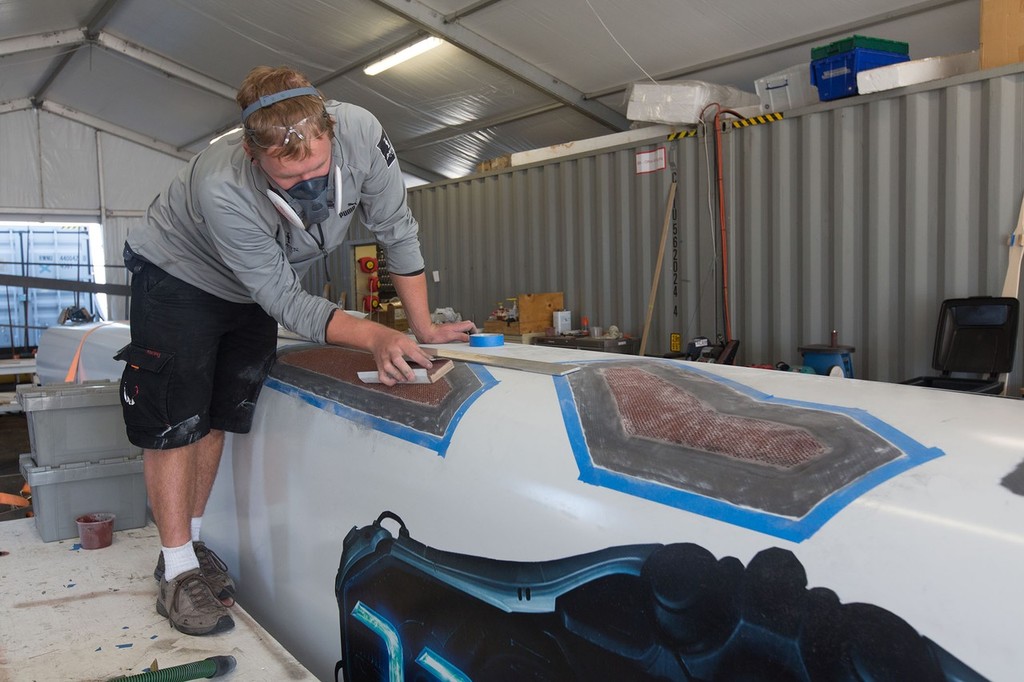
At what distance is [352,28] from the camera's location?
229 inches

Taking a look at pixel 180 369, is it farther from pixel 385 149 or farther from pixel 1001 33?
pixel 1001 33

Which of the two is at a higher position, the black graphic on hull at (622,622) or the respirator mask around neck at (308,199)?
the respirator mask around neck at (308,199)

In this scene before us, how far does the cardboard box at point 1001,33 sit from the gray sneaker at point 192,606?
354 centimetres

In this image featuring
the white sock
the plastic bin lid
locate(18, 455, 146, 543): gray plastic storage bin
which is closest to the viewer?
the white sock

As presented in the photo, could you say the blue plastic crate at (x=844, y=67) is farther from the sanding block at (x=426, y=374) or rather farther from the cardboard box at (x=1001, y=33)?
the sanding block at (x=426, y=374)

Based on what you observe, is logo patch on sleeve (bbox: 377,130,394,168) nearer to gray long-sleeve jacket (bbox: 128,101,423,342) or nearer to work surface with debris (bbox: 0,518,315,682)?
gray long-sleeve jacket (bbox: 128,101,423,342)

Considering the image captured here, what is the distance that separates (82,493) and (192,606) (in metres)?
0.82

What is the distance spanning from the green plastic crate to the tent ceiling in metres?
0.43

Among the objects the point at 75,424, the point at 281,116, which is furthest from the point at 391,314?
the point at 281,116

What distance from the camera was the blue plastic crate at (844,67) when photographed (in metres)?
3.50

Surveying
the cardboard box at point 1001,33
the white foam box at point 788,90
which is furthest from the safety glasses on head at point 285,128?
the white foam box at point 788,90

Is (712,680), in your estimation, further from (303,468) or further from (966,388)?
(966,388)

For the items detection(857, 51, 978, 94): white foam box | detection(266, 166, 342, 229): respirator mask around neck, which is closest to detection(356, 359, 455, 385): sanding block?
detection(266, 166, 342, 229): respirator mask around neck

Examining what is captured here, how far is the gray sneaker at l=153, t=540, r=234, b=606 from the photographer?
1559 mm
